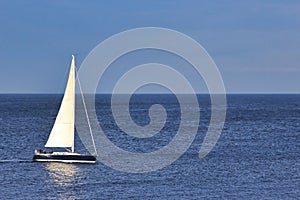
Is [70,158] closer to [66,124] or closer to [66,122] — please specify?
[66,124]

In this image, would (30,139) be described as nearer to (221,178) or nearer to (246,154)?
(246,154)

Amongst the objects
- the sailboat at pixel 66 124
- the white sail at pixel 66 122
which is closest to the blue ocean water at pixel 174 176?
the sailboat at pixel 66 124

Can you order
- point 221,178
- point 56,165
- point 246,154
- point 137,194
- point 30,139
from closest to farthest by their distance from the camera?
point 137,194, point 221,178, point 56,165, point 246,154, point 30,139

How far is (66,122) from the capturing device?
77188 millimetres

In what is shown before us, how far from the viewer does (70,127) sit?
76.9 m

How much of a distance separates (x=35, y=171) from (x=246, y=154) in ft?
95.9

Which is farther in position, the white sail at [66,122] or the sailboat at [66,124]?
the white sail at [66,122]

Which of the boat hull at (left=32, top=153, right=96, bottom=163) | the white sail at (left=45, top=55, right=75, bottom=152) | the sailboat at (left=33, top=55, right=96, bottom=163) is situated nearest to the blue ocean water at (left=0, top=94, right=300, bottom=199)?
the boat hull at (left=32, top=153, right=96, bottom=163)

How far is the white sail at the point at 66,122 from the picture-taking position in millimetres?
76375

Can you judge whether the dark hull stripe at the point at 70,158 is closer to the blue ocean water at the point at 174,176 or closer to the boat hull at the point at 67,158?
the boat hull at the point at 67,158

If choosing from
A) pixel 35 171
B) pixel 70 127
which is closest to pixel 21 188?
pixel 35 171

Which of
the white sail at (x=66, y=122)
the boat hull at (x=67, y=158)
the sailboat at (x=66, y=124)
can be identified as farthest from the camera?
the white sail at (x=66, y=122)

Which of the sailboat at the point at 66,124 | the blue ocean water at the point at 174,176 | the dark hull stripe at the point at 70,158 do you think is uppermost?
the sailboat at the point at 66,124

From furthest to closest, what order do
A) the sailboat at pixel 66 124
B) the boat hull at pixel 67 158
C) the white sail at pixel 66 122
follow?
the white sail at pixel 66 122 < the sailboat at pixel 66 124 < the boat hull at pixel 67 158
